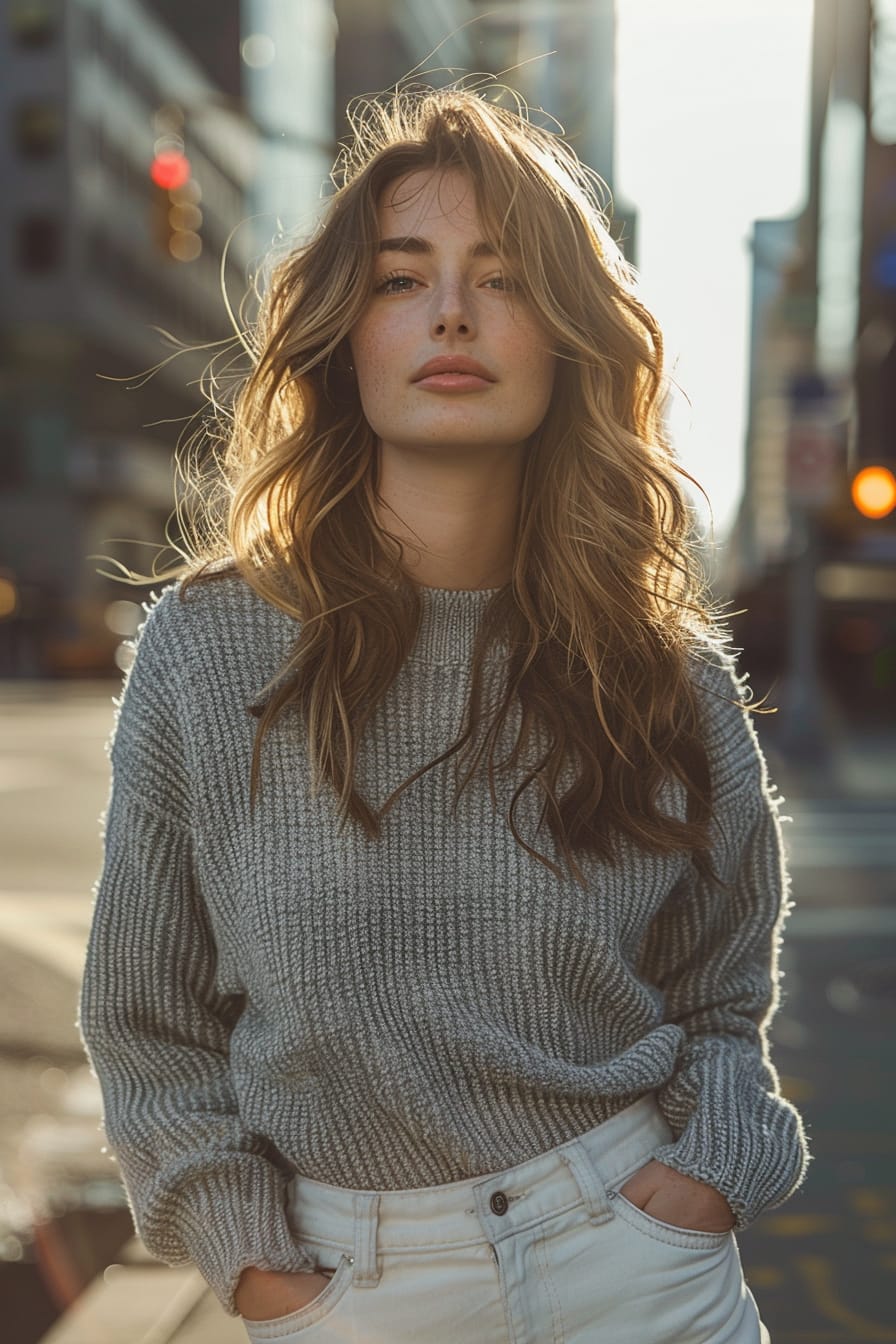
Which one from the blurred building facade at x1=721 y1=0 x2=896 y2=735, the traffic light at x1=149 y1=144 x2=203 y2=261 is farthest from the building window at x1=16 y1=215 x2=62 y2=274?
the traffic light at x1=149 y1=144 x2=203 y2=261

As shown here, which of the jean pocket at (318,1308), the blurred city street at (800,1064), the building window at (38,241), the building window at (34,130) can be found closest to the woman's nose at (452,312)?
the jean pocket at (318,1308)

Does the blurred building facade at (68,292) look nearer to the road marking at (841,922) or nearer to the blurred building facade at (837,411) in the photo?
the blurred building facade at (837,411)

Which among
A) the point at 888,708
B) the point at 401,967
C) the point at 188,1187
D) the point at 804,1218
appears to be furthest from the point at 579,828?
the point at 888,708

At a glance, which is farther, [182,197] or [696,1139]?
[182,197]

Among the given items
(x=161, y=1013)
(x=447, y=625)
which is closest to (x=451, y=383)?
(x=447, y=625)

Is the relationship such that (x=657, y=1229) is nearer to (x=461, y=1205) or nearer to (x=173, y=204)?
(x=461, y=1205)

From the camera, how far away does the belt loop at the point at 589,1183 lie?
1.85 m

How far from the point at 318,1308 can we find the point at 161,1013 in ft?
1.33

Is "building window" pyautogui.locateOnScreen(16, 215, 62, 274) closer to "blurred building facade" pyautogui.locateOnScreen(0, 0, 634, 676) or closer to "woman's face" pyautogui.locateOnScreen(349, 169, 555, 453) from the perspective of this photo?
"blurred building facade" pyautogui.locateOnScreen(0, 0, 634, 676)

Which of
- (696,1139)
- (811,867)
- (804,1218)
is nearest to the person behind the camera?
(696,1139)

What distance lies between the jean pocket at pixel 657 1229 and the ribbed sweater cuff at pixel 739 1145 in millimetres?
63

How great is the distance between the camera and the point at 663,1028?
6.63 ft

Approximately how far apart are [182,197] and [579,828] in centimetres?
1414

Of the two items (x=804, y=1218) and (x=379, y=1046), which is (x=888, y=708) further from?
(x=379, y=1046)
